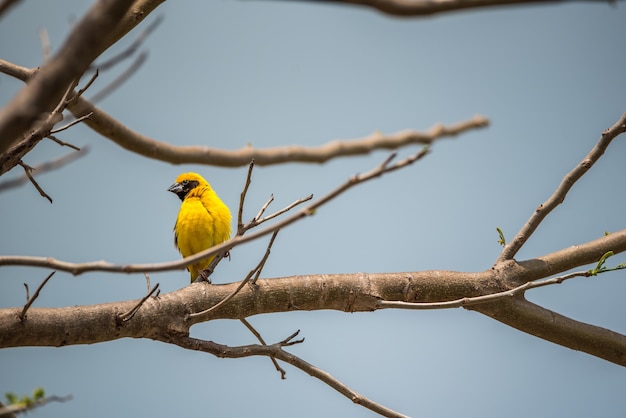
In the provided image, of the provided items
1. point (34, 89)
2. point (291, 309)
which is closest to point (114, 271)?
point (34, 89)

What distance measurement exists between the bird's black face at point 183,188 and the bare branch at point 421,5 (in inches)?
216

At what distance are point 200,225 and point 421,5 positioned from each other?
4615 millimetres

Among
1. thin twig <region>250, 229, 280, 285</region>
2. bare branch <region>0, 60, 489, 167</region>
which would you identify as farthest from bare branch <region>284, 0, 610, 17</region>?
bare branch <region>0, 60, 489, 167</region>

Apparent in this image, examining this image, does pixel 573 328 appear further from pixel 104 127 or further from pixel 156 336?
pixel 104 127

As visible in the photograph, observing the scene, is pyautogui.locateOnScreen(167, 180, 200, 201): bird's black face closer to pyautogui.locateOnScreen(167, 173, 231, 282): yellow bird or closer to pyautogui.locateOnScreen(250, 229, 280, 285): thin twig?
pyautogui.locateOnScreen(167, 173, 231, 282): yellow bird

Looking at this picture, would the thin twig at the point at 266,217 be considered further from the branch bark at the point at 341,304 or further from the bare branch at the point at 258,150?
the bare branch at the point at 258,150

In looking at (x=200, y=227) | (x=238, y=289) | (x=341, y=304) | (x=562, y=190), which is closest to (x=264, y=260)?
(x=238, y=289)

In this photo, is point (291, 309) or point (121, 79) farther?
point (291, 309)

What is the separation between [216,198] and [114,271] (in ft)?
15.2

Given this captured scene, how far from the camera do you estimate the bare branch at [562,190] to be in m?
3.17

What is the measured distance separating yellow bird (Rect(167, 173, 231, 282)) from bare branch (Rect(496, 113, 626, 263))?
2808 mm

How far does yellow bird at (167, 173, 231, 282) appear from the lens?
18.5 ft

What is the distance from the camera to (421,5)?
1220 millimetres

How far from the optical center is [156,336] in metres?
2.91
